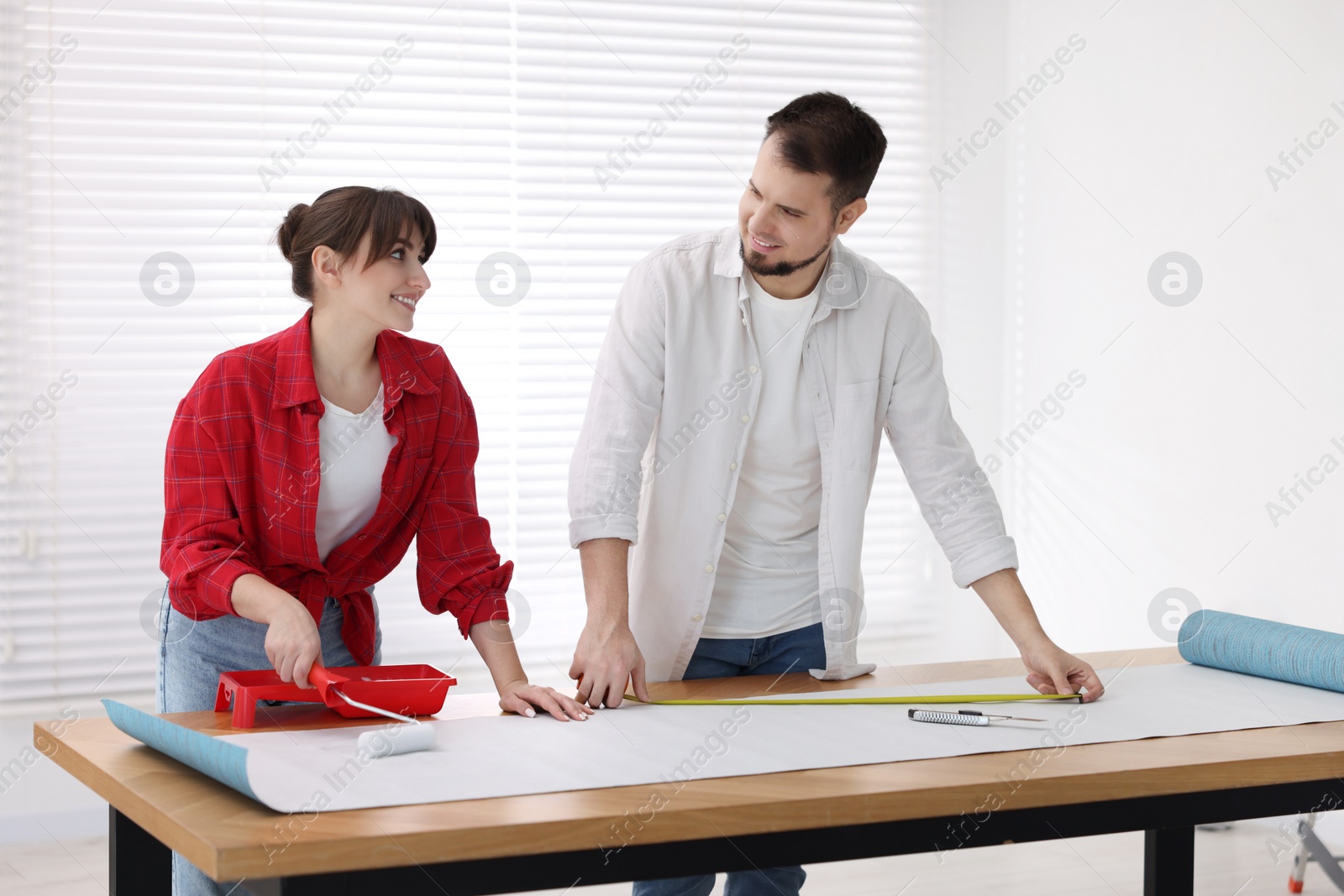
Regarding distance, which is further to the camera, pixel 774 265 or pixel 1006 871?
pixel 1006 871

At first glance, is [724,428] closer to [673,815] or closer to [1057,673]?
[1057,673]

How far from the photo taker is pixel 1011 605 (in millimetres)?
1885

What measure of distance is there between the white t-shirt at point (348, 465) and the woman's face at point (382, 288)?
124 mm

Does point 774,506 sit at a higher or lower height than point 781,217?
lower

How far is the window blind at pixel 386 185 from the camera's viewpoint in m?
3.32

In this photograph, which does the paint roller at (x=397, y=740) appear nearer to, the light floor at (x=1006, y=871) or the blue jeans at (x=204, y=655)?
the blue jeans at (x=204, y=655)

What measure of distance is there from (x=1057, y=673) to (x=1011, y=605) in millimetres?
153

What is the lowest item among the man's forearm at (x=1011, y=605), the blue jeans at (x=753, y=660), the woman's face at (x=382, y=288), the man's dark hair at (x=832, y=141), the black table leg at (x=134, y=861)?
the black table leg at (x=134, y=861)

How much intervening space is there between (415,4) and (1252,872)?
3.44 m

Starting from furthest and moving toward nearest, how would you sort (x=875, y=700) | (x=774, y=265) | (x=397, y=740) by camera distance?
(x=774, y=265)
(x=875, y=700)
(x=397, y=740)

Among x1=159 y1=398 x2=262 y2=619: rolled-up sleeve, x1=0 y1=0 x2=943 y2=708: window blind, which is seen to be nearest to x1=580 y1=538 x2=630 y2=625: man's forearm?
x1=159 y1=398 x2=262 y2=619: rolled-up sleeve

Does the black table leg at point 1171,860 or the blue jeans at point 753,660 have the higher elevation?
the blue jeans at point 753,660

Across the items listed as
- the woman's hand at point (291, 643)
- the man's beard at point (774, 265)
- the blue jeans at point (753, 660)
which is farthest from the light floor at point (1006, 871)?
the man's beard at point (774, 265)

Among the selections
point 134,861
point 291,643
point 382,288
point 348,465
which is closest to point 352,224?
point 382,288
